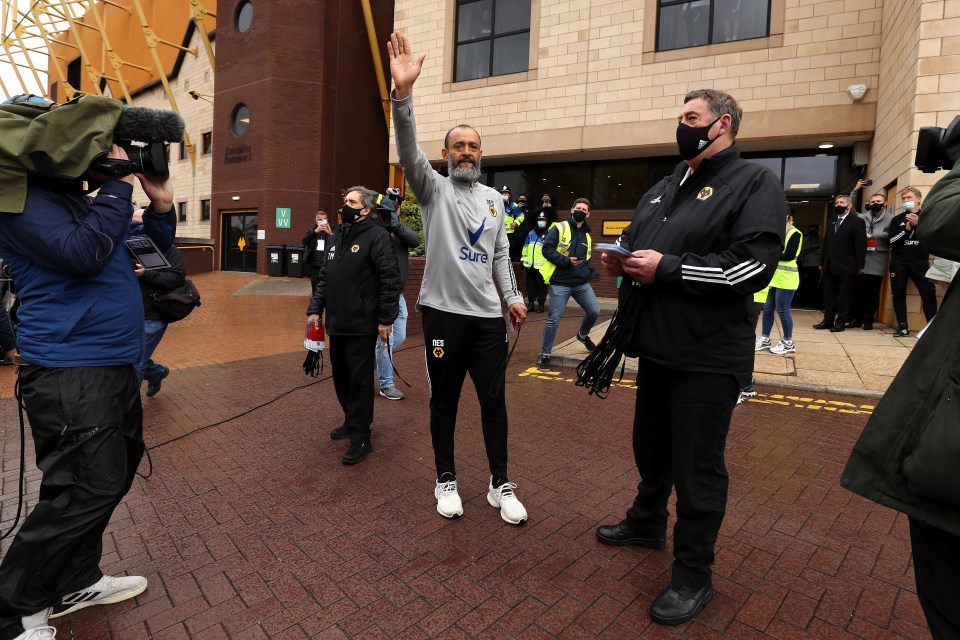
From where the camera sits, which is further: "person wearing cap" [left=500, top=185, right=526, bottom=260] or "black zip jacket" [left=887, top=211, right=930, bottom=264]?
"person wearing cap" [left=500, top=185, right=526, bottom=260]

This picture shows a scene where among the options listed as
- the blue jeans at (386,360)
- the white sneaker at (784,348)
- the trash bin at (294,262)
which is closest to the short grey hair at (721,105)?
the blue jeans at (386,360)

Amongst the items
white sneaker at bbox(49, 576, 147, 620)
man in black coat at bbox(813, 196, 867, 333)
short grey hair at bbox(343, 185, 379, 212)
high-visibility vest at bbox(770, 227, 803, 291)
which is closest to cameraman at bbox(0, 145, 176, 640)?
white sneaker at bbox(49, 576, 147, 620)

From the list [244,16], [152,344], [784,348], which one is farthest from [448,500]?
[244,16]

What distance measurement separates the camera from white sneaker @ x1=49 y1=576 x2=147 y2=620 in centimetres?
232

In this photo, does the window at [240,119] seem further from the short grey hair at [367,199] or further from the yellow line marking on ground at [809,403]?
the yellow line marking on ground at [809,403]

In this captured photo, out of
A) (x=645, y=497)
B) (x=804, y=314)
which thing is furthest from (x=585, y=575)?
(x=804, y=314)

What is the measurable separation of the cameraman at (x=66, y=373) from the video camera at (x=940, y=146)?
8.45 ft

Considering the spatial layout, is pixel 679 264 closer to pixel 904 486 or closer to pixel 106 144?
pixel 904 486

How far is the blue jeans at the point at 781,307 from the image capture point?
23.0ft

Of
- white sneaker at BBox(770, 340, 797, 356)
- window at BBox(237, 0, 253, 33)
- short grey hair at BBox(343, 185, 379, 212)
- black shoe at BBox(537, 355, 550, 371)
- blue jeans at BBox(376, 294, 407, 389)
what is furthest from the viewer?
window at BBox(237, 0, 253, 33)

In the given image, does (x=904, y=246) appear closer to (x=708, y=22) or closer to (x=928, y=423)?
(x=708, y=22)

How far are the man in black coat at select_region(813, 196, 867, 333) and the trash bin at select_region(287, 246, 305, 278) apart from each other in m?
15.4

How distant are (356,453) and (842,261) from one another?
863 centimetres

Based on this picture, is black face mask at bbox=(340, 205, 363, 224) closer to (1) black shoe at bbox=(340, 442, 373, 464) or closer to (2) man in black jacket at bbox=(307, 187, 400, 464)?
(2) man in black jacket at bbox=(307, 187, 400, 464)
